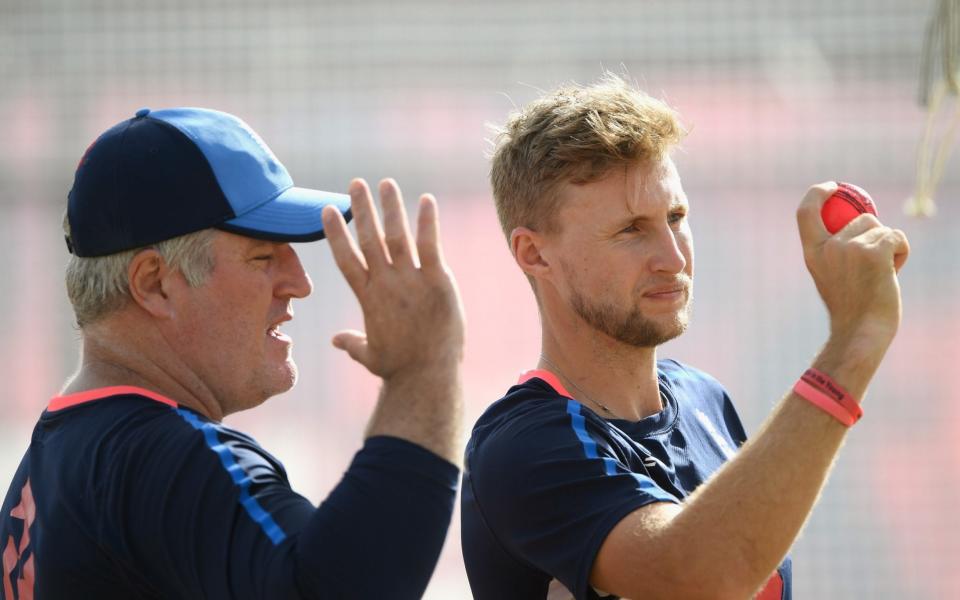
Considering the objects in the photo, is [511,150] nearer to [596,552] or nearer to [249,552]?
[596,552]

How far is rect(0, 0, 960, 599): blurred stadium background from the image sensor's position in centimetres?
721

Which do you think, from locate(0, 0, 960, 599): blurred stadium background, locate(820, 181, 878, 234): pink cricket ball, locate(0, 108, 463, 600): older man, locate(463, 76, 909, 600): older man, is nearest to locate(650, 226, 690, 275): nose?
locate(463, 76, 909, 600): older man

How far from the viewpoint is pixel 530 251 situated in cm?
254

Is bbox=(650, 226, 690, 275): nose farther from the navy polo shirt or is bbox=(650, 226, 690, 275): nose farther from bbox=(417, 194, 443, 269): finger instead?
bbox=(417, 194, 443, 269): finger

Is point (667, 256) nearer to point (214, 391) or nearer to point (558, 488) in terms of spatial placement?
point (558, 488)

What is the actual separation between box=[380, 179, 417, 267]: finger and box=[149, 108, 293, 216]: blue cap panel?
14.3 inches

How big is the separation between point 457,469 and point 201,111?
83cm

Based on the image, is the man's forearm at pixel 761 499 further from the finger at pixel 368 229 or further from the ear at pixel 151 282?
the ear at pixel 151 282

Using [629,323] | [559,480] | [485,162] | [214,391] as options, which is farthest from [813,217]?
[485,162]

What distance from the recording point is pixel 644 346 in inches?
96.8

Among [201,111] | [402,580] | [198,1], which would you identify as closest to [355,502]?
[402,580]

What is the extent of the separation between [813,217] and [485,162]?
5503mm

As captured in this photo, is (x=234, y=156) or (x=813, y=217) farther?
(x=813, y=217)

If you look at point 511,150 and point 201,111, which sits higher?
point 201,111
